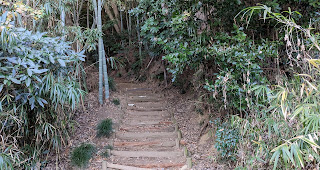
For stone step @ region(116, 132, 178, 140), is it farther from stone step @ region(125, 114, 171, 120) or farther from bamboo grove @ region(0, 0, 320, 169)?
bamboo grove @ region(0, 0, 320, 169)

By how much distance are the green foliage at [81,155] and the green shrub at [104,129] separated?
53 cm

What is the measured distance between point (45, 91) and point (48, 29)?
5.57 ft

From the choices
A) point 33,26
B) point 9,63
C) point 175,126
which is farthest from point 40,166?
point 175,126

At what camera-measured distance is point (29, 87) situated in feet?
8.49

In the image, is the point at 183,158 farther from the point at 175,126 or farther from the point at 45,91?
the point at 45,91

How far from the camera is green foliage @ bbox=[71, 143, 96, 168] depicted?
3.56m

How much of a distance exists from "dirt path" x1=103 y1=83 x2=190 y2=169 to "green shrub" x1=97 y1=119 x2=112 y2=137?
195mm

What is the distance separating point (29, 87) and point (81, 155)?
1.50m

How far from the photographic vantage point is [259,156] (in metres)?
2.47

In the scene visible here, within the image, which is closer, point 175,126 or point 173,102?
point 175,126

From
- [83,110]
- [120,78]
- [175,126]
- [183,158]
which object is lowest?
[183,158]

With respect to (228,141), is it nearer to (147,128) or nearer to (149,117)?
(147,128)

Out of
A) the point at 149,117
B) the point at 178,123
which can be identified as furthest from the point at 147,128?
the point at 178,123

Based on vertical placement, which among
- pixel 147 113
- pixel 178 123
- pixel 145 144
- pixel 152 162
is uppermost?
pixel 147 113
